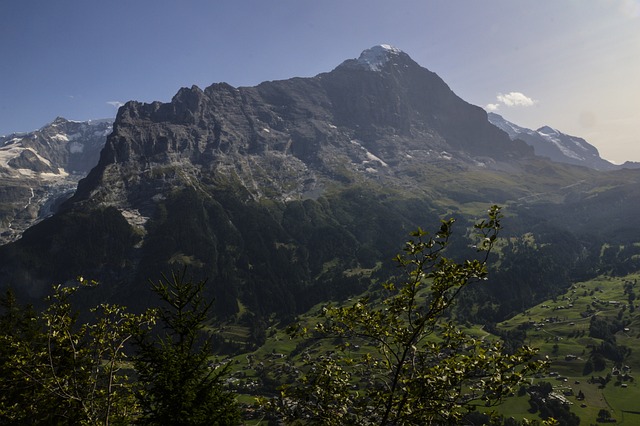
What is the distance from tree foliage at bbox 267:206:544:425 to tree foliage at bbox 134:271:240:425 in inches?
361

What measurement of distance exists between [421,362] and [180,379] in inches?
571

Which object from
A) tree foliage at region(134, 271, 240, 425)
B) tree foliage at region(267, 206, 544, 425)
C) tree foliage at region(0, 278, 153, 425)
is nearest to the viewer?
tree foliage at region(267, 206, 544, 425)

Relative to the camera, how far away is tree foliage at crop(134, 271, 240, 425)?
21.5m

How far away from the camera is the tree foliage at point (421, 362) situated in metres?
12.5

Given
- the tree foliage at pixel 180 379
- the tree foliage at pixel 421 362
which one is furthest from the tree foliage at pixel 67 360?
the tree foliage at pixel 421 362

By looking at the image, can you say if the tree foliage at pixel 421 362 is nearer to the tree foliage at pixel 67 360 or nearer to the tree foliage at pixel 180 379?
the tree foliage at pixel 180 379

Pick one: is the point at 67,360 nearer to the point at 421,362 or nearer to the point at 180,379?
the point at 180,379

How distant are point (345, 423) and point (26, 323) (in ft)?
149

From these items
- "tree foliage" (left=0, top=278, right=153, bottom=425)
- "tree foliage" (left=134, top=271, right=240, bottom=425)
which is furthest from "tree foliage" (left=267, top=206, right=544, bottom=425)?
"tree foliage" (left=0, top=278, right=153, bottom=425)

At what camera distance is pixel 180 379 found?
22.1 meters

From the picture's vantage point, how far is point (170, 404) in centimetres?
2162

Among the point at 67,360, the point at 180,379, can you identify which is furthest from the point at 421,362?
the point at 67,360

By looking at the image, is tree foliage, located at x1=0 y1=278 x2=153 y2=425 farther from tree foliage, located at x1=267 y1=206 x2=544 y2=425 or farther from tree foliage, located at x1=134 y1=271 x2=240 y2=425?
tree foliage, located at x1=267 y1=206 x2=544 y2=425

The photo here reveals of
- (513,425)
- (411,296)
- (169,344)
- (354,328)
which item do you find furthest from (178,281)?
(513,425)
